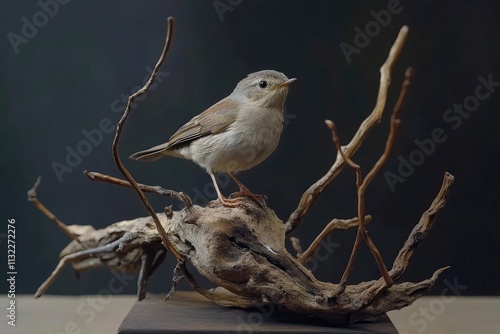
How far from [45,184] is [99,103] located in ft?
1.89

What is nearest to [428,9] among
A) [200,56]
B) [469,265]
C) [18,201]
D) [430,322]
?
[200,56]

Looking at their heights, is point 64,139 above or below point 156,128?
above

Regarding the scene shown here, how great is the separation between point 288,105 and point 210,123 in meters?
1.10

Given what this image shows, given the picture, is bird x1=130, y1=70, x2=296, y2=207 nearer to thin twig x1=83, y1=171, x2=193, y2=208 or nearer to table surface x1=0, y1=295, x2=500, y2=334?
thin twig x1=83, y1=171, x2=193, y2=208

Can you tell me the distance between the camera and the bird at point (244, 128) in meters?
2.43

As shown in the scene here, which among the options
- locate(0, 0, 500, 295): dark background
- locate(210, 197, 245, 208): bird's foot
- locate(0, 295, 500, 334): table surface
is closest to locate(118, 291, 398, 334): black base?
locate(210, 197, 245, 208): bird's foot

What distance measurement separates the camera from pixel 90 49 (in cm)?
350

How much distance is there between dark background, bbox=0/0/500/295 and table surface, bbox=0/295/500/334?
0.14m

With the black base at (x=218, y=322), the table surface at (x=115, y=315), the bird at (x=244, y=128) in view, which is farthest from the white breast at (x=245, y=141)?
the table surface at (x=115, y=315)

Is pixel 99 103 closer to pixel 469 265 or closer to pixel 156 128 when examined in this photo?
pixel 156 128

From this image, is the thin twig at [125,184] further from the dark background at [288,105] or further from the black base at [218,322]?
the dark background at [288,105]

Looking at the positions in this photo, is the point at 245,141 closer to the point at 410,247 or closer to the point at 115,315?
the point at 410,247

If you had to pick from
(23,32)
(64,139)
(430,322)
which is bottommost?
(430,322)

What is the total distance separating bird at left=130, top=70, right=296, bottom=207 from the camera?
7.97ft
